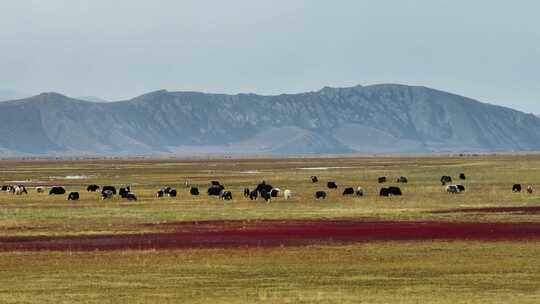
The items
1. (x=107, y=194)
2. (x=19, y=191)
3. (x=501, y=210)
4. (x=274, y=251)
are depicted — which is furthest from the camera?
(x=19, y=191)

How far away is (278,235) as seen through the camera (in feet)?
Answer: 145

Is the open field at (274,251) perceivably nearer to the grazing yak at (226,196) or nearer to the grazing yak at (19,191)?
the grazing yak at (226,196)

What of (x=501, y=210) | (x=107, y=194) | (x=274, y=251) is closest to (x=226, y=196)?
(x=107, y=194)

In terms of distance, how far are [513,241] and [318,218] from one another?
1582 centimetres

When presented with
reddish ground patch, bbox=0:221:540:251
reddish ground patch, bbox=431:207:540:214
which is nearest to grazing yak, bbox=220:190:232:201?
reddish ground patch, bbox=431:207:540:214

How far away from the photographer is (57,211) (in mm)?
60594

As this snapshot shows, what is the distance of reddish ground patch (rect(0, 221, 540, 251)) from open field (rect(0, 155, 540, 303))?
5 cm

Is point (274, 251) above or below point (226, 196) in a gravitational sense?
below

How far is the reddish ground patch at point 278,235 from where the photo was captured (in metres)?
40.4

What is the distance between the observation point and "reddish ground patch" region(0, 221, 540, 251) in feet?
132

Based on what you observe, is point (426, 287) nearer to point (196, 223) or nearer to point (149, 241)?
point (149, 241)

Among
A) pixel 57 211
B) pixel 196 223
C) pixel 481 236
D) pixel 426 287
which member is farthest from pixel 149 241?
pixel 57 211

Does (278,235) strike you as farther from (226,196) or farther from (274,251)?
(226,196)

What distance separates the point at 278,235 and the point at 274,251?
22.2ft
